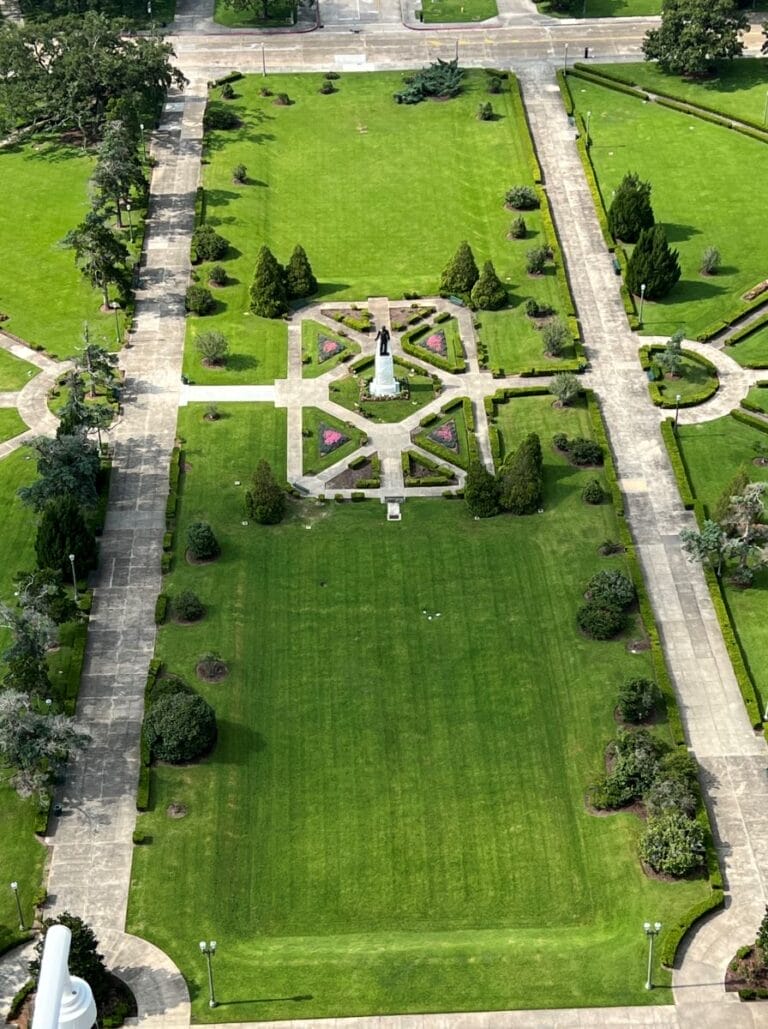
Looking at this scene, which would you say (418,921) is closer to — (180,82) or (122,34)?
(180,82)

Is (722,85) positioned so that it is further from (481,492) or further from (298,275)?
(481,492)

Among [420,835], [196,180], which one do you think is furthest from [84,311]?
[420,835]

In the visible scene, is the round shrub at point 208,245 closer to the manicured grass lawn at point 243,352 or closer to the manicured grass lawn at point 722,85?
the manicured grass lawn at point 243,352

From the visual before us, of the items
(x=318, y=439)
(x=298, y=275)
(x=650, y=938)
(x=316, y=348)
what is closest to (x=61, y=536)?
(x=318, y=439)

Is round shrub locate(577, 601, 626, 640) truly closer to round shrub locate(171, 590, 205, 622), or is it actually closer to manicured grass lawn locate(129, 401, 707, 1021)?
manicured grass lawn locate(129, 401, 707, 1021)

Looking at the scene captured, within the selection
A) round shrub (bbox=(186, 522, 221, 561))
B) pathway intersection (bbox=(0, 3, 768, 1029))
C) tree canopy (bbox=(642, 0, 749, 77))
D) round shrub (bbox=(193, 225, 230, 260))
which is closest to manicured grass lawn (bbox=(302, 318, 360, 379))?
pathway intersection (bbox=(0, 3, 768, 1029))
